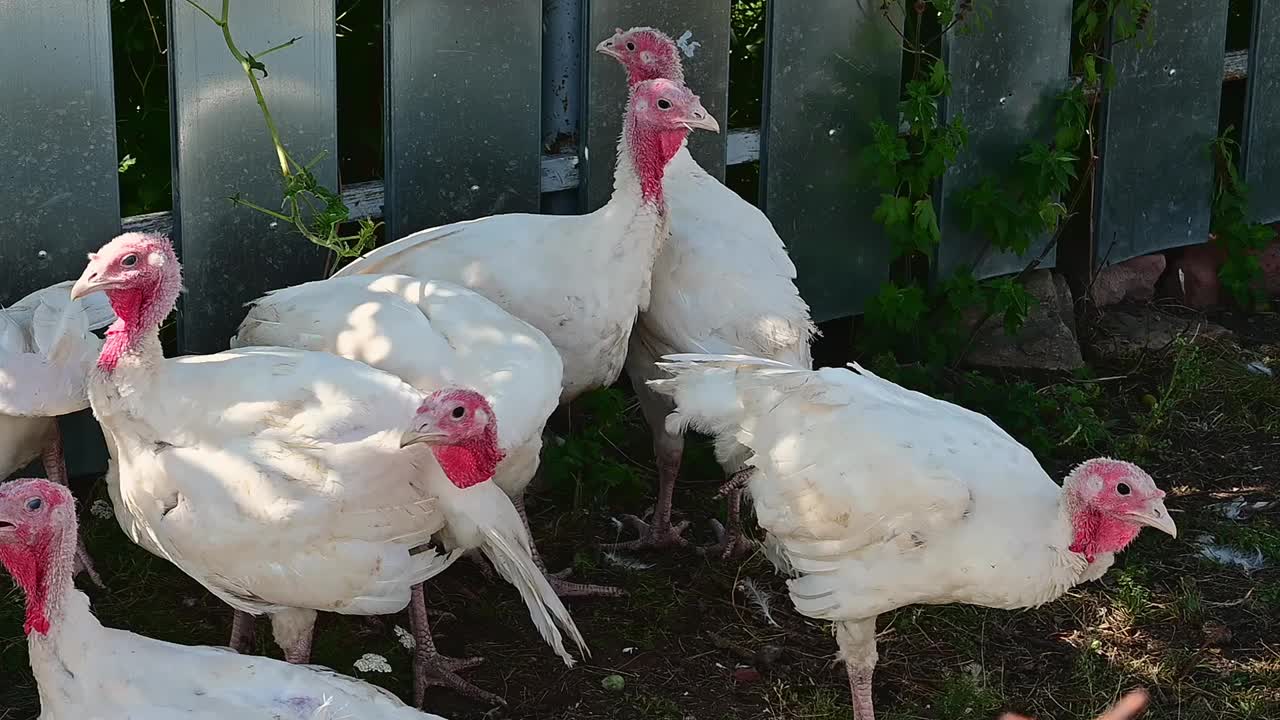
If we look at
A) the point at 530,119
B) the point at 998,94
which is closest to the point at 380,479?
the point at 530,119

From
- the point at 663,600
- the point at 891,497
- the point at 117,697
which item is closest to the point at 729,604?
the point at 663,600

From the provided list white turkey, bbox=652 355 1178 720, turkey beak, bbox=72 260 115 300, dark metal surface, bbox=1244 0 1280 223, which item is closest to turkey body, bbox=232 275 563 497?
white turkey, bbox=652 355 1178 720

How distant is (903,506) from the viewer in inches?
172

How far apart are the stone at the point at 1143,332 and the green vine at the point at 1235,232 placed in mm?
270

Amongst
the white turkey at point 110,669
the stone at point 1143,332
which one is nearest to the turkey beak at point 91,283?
the white turkey at point 110,669

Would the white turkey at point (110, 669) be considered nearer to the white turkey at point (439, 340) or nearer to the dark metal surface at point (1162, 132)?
the white turkey at point (439, 340)

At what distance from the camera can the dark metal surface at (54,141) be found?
5121mm

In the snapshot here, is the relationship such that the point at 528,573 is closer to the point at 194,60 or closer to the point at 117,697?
the point at 117,697

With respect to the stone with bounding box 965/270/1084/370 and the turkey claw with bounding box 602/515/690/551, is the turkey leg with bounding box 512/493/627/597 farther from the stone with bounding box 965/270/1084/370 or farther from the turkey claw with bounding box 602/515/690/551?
the stone with bounding box 965/270/1084/370

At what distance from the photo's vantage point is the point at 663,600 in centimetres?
561

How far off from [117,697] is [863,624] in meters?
1.97

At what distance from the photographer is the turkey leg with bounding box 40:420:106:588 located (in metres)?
5.21

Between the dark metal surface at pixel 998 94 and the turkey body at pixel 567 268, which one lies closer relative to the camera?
the turkey body at pixel 567 268

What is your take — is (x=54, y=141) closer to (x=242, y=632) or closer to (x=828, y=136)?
(x=242, y=632)
